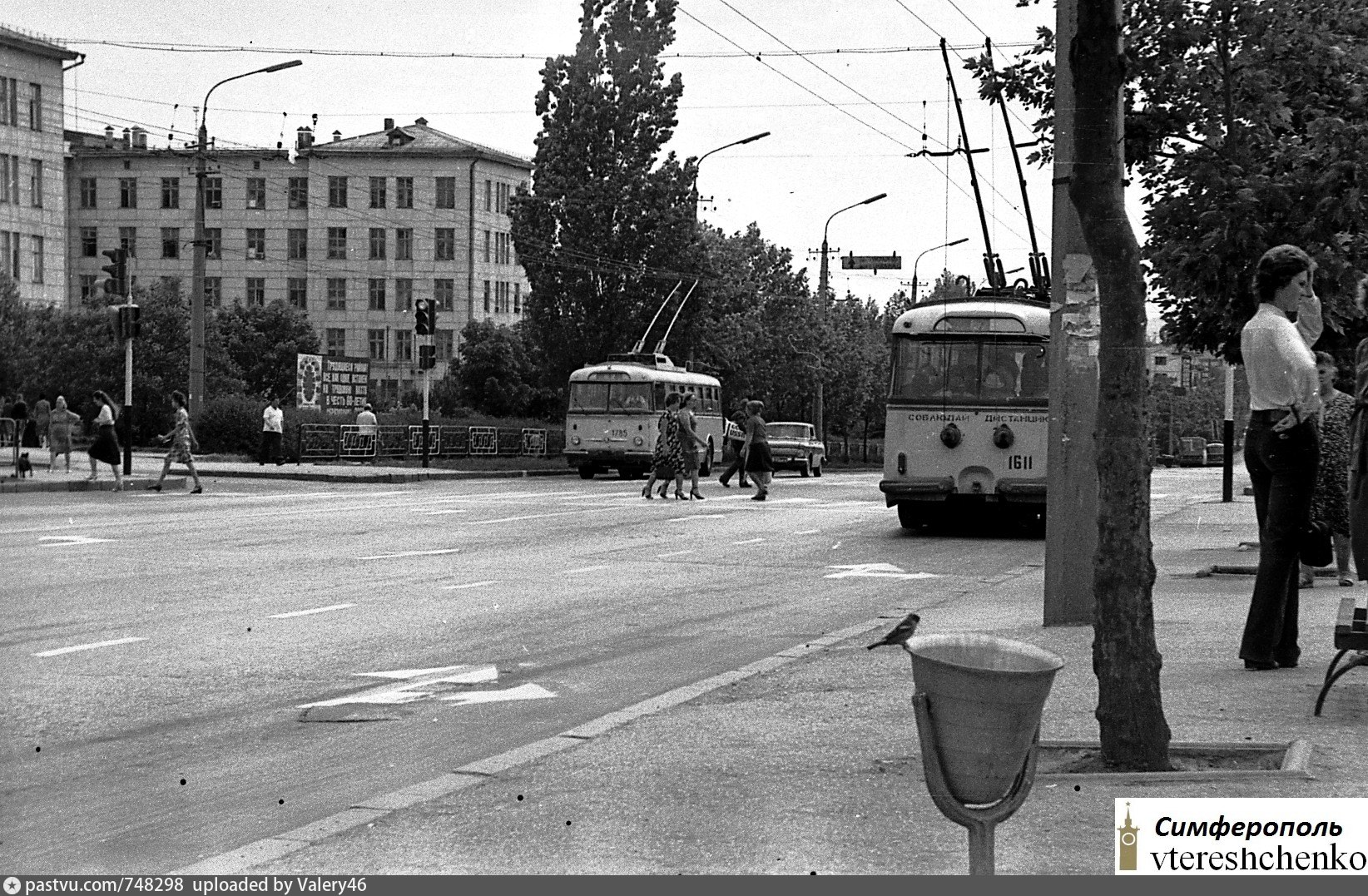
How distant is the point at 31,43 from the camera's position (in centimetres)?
4941

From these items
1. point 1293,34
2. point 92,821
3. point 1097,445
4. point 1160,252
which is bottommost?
point 92,821

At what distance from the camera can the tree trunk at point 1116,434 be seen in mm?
6168

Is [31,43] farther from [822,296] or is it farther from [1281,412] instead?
[1281,412]

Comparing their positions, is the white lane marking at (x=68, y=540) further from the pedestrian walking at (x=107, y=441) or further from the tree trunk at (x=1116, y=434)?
the tree trunk at (x=1116, y=434)

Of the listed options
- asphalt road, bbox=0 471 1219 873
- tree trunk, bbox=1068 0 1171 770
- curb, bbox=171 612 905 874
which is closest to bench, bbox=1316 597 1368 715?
tree trunk, bbox=1068 0 1171 770

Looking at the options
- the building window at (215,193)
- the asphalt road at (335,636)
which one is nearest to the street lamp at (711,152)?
the asphalt road at (335,636)

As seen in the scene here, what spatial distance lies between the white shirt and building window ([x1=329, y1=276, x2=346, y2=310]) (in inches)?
4081

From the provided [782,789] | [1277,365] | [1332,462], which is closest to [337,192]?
[1332,462]

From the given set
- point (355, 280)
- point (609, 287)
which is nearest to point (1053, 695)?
point (609, 287)

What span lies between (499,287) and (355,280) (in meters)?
8.99

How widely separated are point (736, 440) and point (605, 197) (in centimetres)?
1233

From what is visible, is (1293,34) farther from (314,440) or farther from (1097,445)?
(314,440)

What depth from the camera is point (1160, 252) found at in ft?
51.4

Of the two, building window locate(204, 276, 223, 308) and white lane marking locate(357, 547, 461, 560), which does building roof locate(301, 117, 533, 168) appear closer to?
building window locate(204, 276, 223, 308)
